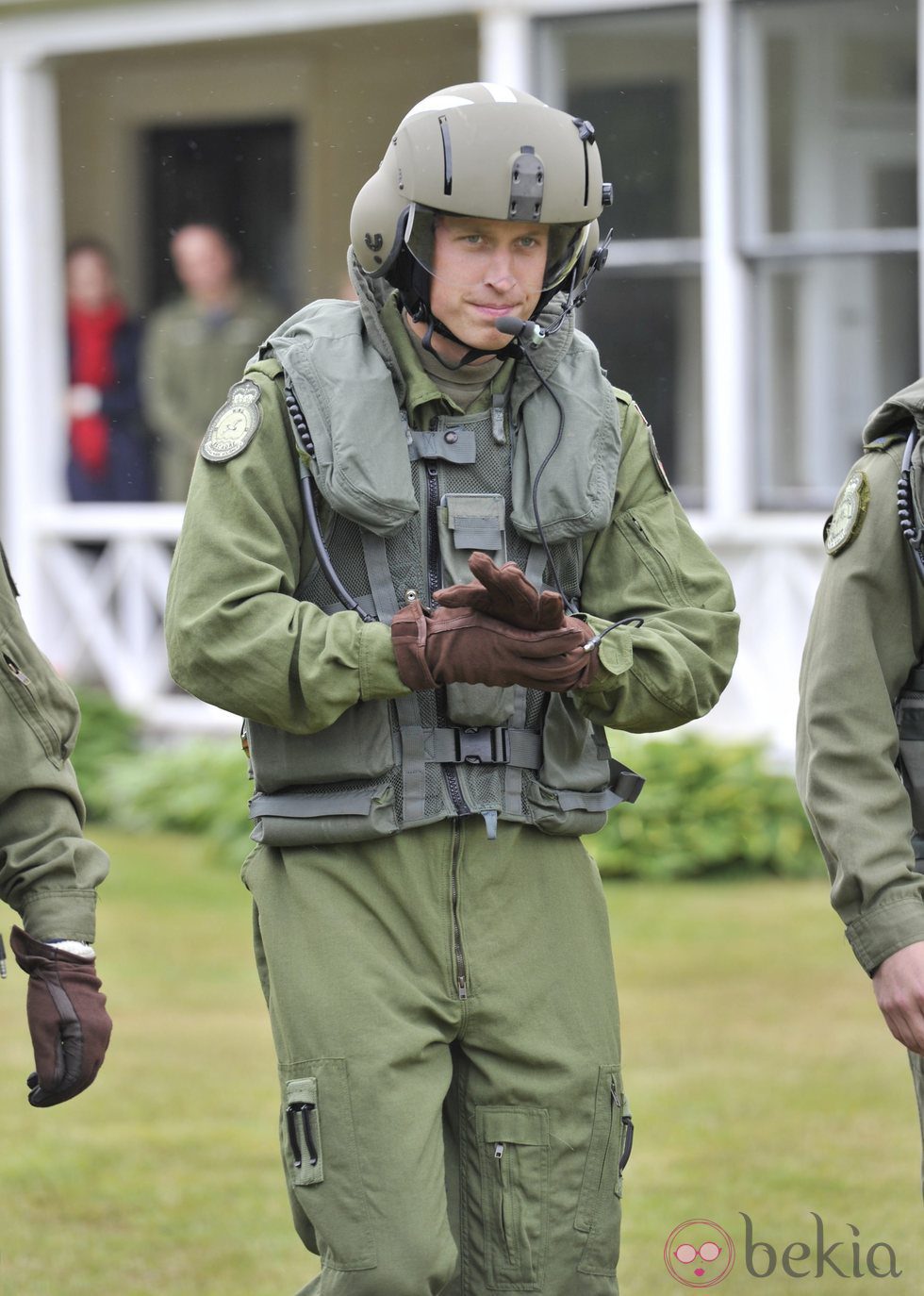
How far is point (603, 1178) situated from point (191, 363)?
907 centimetres

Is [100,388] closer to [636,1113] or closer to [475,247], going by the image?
[636,1113]

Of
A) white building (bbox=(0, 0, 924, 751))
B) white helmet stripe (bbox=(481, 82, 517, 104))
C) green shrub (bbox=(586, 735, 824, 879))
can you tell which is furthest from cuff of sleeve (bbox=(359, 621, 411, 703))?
white building (bbox=(0, 0, 924, 751))

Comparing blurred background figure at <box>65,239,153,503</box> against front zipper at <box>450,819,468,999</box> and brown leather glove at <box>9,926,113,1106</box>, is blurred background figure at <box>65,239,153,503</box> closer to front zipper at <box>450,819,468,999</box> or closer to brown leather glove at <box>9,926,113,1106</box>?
brown leather glove at <box>9,926,113,1106</box>

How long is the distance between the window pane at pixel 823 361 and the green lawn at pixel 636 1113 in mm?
2556

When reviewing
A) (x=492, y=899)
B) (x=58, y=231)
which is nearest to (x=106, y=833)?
(x=58, y=231)

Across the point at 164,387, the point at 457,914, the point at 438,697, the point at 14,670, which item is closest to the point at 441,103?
the point at 438,697

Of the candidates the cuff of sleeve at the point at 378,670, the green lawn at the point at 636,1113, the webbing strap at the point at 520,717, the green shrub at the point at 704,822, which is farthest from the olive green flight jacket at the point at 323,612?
the green shrub at the point at 704,822

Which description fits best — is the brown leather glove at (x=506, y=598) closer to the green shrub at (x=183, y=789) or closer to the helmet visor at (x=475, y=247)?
the helmet visor at (x=475, y=247)

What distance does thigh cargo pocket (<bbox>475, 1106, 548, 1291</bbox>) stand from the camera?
349 centimetres

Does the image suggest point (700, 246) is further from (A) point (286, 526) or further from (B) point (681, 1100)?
(A) point (286, 526)

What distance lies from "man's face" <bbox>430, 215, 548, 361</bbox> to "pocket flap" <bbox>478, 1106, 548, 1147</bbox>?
127 centimetres

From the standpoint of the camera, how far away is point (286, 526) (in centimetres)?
350

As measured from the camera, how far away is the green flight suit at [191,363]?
1198 cm

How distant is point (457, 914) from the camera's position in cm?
348
